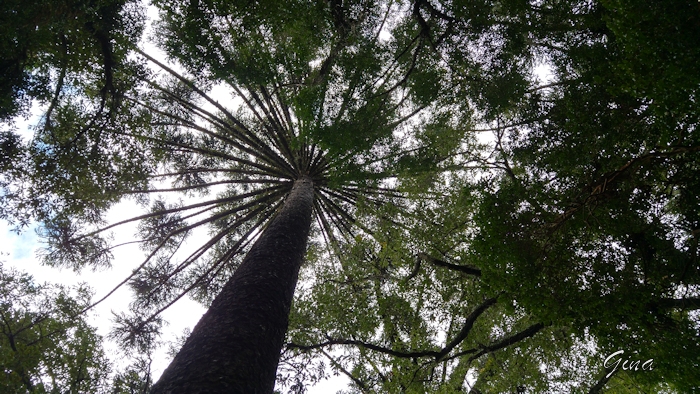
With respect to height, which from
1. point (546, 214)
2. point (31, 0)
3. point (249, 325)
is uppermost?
point (31, 0)

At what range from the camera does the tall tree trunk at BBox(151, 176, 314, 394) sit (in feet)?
8.57

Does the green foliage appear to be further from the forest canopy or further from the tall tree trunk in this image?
the tall tree trunk

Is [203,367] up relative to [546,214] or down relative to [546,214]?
down

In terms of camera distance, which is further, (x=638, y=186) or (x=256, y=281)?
(x=256, y=281)

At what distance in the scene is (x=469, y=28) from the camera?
580cm

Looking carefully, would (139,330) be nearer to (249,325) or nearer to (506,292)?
(249,325)

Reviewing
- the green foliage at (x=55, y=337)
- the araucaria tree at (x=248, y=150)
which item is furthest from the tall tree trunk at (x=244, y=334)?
the green foliage at (x=55, y=337)

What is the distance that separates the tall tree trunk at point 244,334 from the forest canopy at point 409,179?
0.08 ft

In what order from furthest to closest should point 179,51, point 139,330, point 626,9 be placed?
1. point 139,330
2. point 179,51
3. point 626,9

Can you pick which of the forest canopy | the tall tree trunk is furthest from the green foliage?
the tall tree trunk

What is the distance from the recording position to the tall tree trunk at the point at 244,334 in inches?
A: 103

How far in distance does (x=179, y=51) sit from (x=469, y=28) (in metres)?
4.92

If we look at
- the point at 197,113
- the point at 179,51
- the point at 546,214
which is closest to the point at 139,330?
the point at 197,113

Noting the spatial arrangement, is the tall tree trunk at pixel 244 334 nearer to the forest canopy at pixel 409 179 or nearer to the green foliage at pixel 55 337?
the forest canopy at pixel 409 179
